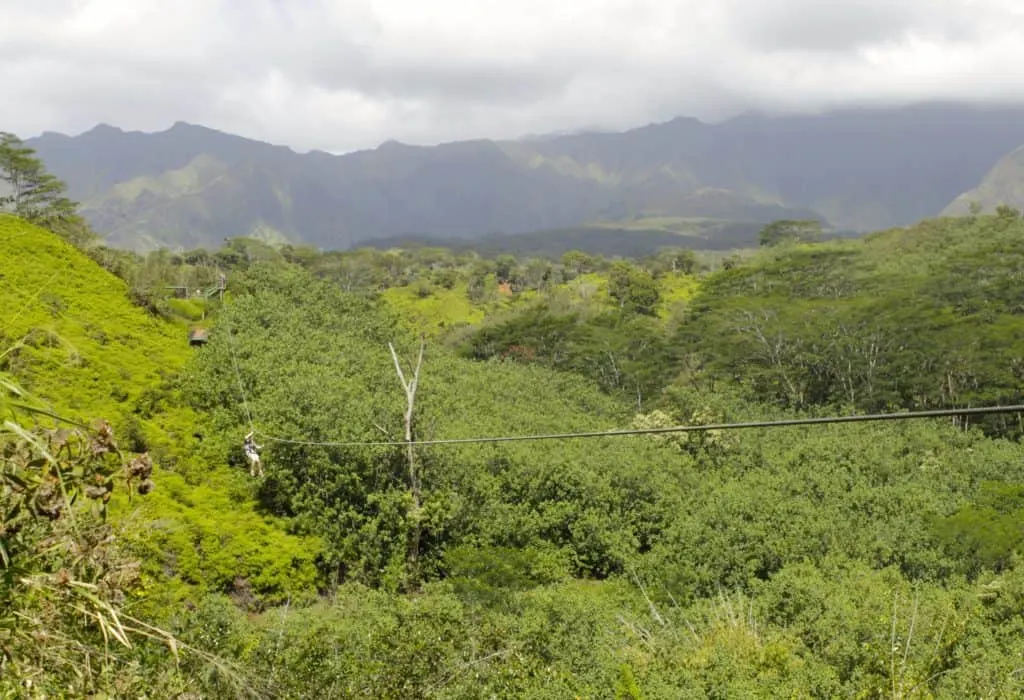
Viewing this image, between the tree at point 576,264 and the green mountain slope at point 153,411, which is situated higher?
the tree at point 576,264

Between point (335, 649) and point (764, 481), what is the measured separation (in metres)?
19.1

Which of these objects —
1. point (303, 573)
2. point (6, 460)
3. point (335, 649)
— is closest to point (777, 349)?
point (303, 573)

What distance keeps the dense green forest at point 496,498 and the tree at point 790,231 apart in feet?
157

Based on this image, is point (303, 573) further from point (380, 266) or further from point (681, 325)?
point (380, 266)

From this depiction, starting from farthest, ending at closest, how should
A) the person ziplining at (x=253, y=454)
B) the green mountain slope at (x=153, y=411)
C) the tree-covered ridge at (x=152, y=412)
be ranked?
the person ziplining at (x=253, y=454) → the green mountain slope at (x=153, y=411) → the tree-covered ridge at (x=152, y=412)

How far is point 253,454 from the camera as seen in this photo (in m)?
16.0

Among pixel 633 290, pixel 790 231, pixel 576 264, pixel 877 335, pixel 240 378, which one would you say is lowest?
pixel 877 335

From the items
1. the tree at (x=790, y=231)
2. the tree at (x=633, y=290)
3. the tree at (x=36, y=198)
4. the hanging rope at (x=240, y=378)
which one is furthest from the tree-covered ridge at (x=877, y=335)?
the tree at (x=790, y=231)

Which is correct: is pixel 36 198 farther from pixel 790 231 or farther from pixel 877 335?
pixel 790 231

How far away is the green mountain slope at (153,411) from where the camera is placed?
1405 cm

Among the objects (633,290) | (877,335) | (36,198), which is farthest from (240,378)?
(633,290)

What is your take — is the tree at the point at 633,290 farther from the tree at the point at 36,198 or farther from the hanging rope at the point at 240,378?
the hanging rope at the point at 240,378

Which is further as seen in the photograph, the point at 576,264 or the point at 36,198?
the point at 576,264

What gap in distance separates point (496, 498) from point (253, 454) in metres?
7.30
